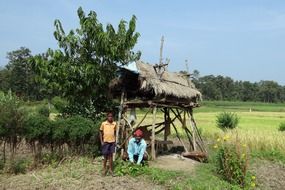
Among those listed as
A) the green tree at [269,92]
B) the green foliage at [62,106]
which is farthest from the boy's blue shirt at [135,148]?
the green tree at [269,92]

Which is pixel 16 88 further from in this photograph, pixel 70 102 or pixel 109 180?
pixel 109 180

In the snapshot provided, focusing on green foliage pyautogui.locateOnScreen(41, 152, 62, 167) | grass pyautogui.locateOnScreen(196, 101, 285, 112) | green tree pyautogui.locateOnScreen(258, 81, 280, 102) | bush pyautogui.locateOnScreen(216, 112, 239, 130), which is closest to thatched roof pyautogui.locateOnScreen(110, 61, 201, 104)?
green foliage pyautogui.locateOnScreen(41, 152, 62, 167)

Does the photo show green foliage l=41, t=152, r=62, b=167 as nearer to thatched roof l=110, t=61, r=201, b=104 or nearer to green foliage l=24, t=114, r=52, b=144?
green foliage l=24, t=114, r=52, b=144

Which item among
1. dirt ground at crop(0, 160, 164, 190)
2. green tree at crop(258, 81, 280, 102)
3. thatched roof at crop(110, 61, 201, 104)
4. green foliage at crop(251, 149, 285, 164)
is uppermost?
green tree at crop(258, 81, 280, 102)

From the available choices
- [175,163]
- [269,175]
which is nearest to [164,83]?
[175,163]

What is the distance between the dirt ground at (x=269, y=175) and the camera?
11227 millimetres

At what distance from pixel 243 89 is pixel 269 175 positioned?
304 feet

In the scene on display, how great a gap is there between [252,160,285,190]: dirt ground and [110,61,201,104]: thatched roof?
11.0 feet

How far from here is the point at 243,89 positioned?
335ft

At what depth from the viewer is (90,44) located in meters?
13.7

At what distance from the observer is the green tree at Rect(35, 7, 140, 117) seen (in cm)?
1312

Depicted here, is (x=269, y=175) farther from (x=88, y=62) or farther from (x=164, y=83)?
(x=88, y=62)

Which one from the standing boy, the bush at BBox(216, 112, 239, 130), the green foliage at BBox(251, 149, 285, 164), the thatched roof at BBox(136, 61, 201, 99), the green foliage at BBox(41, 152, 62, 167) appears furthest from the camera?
the bush at BBox(216, 112, 239, 130)

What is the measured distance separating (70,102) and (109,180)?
5.45 m
